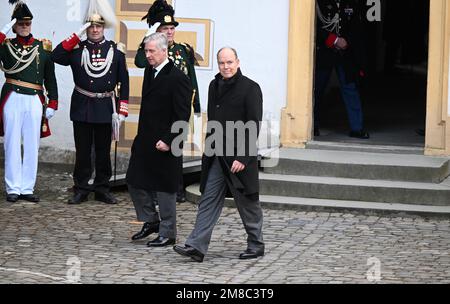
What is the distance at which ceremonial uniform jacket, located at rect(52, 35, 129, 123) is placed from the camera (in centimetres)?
1315

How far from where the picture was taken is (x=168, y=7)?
42.4 ft

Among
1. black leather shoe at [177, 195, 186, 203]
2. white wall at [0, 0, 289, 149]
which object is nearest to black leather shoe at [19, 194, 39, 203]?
black leather shoe at [177, 195, 186, 203]

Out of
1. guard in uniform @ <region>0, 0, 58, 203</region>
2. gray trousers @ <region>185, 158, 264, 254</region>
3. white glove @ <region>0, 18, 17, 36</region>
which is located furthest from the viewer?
guard in uniform @ <region>0, 0, 58, 203</region>

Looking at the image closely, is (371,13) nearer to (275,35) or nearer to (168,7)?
(275,35)

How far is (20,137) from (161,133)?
2.89 metres

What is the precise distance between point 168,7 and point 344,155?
255 centimetres

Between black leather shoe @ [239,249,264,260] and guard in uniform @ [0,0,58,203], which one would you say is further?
guard in uniform @ [0,0,58,203]

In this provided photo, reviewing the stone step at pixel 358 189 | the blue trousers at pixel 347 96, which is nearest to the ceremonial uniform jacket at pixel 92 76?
the stone step at pixel 358 189

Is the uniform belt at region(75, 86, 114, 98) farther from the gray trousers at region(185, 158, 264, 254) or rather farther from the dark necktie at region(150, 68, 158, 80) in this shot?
the gray trousers at region(185, 158, 264, 254)

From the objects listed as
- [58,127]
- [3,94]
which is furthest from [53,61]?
[58,127]

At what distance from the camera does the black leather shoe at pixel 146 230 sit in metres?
11.4

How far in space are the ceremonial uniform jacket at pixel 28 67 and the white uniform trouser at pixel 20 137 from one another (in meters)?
0.08
